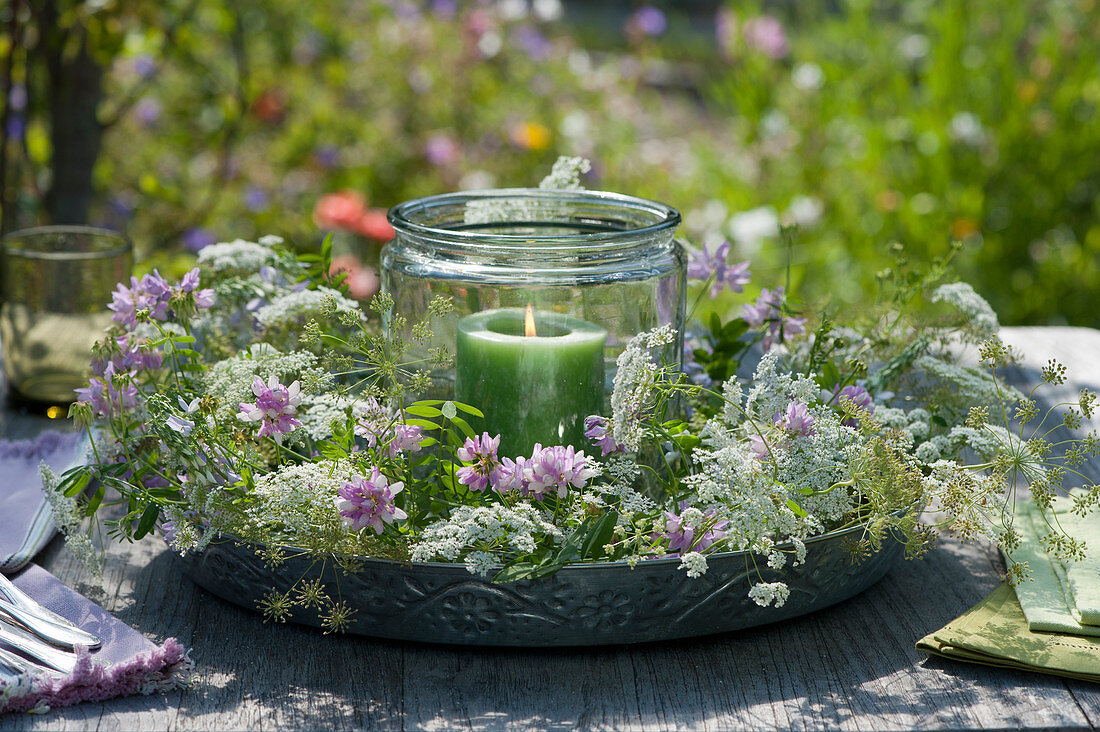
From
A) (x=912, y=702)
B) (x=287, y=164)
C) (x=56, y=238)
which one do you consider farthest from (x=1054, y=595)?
(x=287, y=164)

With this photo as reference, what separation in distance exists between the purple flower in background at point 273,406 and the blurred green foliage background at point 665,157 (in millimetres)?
1874

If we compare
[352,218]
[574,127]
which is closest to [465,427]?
[352,218]

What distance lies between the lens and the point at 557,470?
3.03 ft

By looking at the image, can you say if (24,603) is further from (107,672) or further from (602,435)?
(602,435)

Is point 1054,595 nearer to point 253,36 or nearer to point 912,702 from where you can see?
point 912,702

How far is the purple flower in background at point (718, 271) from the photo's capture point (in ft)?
4.26

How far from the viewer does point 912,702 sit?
35.8 inches

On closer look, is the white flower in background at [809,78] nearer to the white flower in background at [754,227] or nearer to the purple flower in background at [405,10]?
the white flower in background at [754,227]

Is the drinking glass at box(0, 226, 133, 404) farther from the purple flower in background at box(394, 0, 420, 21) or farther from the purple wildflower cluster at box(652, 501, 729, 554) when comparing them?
the purple flower in background at box(394, 0, 420, 21)

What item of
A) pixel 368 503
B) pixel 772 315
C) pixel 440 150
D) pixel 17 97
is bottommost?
pixel 368 503

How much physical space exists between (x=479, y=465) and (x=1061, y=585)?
0.59 meters

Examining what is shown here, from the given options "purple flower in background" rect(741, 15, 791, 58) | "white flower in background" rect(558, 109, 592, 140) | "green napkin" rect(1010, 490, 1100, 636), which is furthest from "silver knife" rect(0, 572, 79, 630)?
"purple flower in background" rect(741, 15, 791, 58)

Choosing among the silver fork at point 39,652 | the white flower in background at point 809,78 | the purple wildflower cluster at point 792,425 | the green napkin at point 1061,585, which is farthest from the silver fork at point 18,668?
the white flower in background at point 809,78

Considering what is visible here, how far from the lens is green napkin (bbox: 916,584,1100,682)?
93cm
